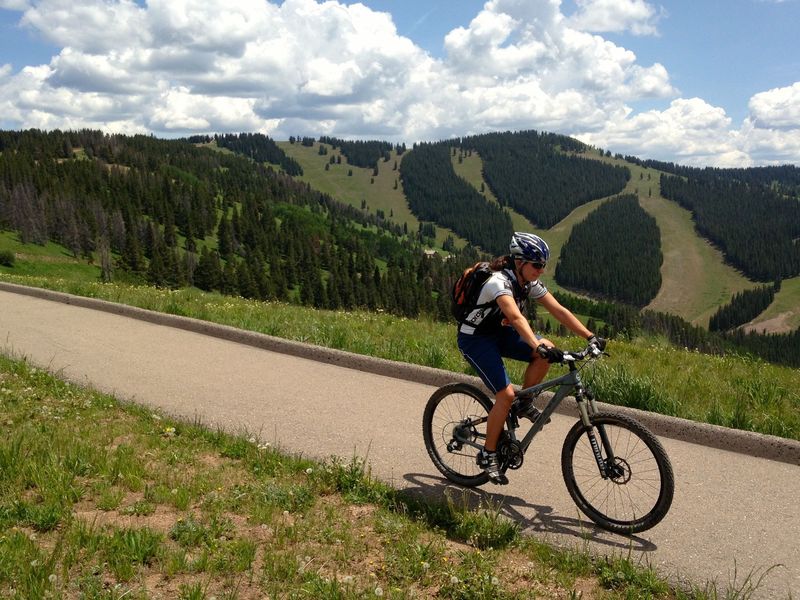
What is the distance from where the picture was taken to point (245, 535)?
15.2 feet

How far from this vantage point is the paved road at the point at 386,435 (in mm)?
4836

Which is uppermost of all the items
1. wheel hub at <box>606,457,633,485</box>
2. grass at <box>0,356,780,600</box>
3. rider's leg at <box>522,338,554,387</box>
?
rider's leg at <box>522,338,554,387</box>

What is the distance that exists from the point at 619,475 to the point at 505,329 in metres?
1.72

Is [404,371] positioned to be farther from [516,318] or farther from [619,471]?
[619,471]

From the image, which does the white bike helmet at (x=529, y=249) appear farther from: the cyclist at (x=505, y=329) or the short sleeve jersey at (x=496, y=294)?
the short sleeve jersey at (x=496, y=294)

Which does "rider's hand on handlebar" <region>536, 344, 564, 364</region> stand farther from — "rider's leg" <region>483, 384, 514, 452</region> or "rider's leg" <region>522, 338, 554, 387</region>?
"rider's leg" <region>483, 384, 514, 452</region>

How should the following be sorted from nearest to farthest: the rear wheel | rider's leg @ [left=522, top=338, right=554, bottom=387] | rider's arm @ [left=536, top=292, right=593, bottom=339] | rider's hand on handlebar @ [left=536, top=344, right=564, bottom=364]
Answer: rider's hand on handlebar @ [left=536, top=344, right=564, bottom=364], rider's arm @ [left=536, top=292, right=593, bottom=339], rider's leg @ [left=522, top=338, right=554, bottom=387], the rear wheel

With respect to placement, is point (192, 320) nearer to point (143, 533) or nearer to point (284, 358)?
point (284, 358)

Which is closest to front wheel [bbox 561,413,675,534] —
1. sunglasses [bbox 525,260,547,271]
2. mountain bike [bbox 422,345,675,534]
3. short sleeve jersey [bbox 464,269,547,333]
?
mountain bike [bbox 422,345,675,534]

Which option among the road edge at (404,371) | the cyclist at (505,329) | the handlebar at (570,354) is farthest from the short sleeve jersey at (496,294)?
the road edge at (404,371)

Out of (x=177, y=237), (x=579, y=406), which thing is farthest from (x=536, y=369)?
(x=177, y=237)

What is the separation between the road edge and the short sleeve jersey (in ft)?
10.00

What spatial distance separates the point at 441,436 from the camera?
21.4 ft

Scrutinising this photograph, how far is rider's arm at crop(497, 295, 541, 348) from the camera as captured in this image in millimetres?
5234
